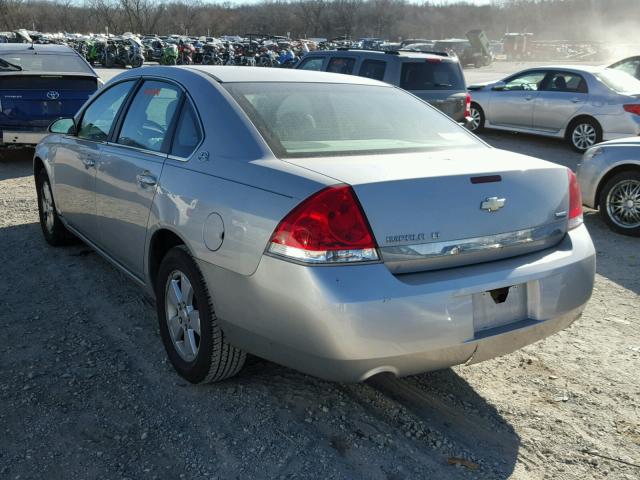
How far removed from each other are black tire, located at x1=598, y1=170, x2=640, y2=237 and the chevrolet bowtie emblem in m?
4.29

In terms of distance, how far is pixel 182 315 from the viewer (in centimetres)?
327

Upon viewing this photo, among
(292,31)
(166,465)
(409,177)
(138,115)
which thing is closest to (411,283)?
(409,177)

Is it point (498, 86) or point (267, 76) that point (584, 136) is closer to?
point (498, 86)

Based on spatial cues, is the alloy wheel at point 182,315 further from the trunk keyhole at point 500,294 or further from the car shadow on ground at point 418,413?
the trunk keyhole at point 500,294

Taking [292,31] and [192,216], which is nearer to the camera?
[192,216]

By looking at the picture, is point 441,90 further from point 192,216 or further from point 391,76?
point 192,216

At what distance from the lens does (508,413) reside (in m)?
3.11

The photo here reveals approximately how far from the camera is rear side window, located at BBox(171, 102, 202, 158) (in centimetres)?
324

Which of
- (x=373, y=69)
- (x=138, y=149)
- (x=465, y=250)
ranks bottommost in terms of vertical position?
(x=465, y=250)

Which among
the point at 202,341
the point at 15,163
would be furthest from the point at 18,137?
the point at 202,341

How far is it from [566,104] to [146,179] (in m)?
9.96

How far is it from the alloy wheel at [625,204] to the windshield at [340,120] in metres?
3.51

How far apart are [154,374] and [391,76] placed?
24.3 ft

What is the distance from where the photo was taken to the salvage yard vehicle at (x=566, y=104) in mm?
10672
